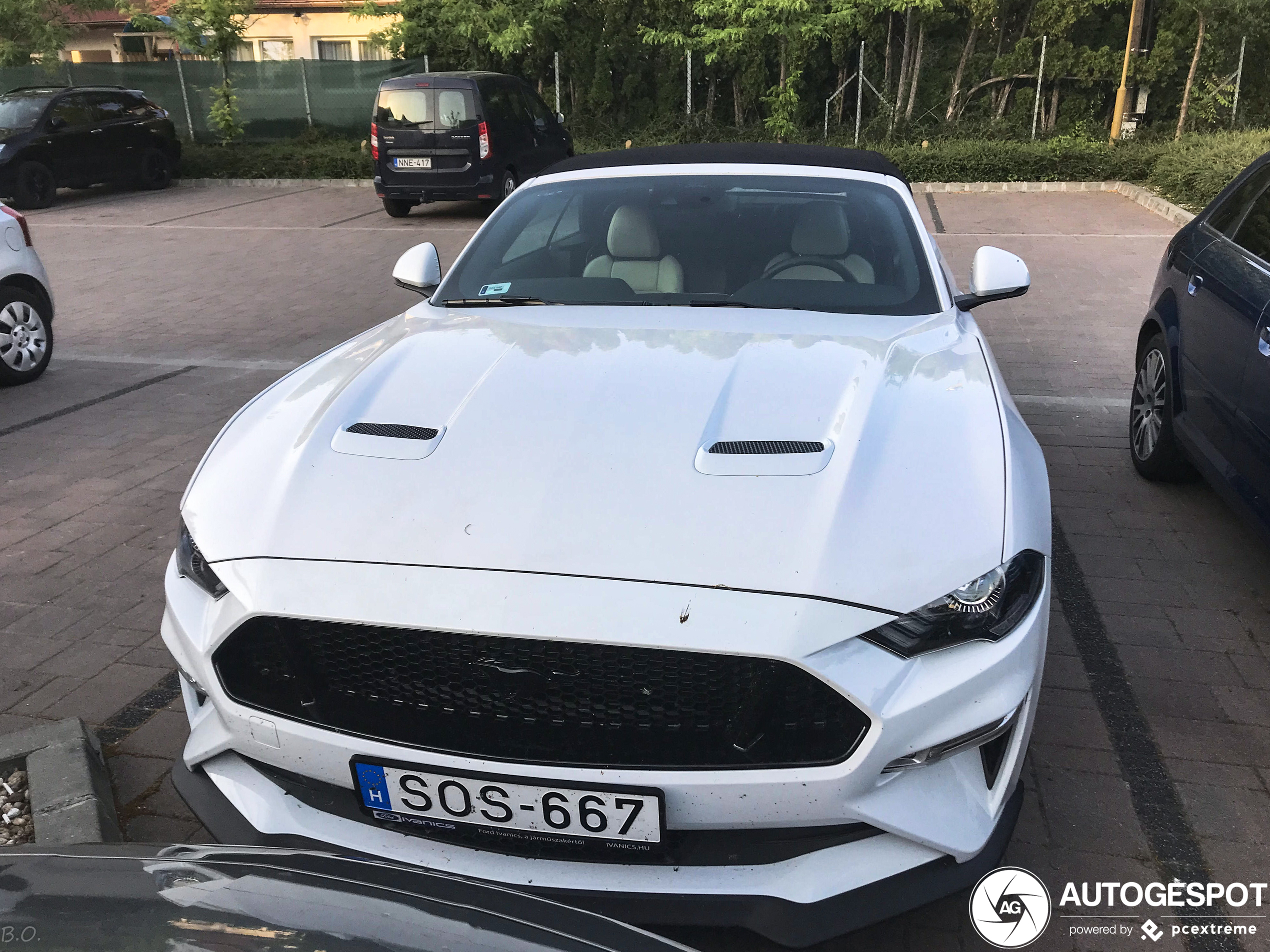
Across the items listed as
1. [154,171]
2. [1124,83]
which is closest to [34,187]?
[154,171]

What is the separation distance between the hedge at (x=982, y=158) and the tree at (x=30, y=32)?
5136mm

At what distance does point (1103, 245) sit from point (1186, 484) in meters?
7.74

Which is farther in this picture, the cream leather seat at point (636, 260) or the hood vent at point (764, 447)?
the cream leather seat at point (636, 260)

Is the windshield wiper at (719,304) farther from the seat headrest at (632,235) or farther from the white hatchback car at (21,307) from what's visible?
the white hatchback car at (21,307)

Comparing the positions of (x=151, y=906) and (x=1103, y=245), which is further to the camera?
(x=1103, y=245)

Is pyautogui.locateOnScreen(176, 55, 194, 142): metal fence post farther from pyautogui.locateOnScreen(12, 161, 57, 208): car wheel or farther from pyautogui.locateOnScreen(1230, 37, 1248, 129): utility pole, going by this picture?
pyautogui.locateOnScreen(1230, 37, 1248, 129): utility pole

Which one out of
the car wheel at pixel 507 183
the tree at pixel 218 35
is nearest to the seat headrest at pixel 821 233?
the car wheel at pixel 507 183

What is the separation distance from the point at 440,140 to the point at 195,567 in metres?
12.8

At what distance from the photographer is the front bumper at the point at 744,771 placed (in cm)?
193

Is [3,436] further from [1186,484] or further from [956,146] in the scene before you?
[956,146]

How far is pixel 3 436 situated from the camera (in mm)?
6066

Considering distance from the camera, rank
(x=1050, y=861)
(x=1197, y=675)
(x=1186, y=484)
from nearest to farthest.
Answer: (x=1050, y=861), (x=1197, y=675), (x=1186, y=484)

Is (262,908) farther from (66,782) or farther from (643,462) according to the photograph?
(66,782)

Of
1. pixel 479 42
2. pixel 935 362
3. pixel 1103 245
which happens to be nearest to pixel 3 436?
pixel 935 362
